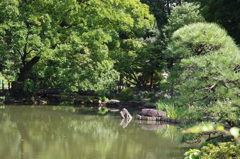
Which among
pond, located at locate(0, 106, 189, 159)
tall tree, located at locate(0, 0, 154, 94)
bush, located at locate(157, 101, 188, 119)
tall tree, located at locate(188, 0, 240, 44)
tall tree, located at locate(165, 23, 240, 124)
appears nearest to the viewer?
tall tree, located at locate(165, 23, 240, 124)

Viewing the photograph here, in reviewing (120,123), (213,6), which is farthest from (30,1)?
(213,6)

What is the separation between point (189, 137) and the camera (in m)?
5.73

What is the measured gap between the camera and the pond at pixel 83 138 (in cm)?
663

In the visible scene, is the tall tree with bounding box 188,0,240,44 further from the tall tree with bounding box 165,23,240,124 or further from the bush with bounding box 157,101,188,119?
the tall tree with bounding box 165,23,240,124

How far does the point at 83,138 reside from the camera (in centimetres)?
830

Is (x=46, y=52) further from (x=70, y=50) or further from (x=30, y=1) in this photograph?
(x=30, y=1)

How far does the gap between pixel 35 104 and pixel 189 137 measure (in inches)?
485

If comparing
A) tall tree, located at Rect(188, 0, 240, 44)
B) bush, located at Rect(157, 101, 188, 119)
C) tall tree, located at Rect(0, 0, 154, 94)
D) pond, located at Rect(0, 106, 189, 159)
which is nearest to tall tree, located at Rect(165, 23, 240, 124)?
pond, located at Rect(0, 106, 189, 159)

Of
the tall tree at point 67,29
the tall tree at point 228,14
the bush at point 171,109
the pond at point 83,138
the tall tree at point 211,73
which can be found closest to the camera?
the tall tree at point 211,73

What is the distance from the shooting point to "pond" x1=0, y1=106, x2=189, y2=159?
6632 millimetres

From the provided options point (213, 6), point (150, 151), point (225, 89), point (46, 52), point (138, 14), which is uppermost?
point (138, 14)

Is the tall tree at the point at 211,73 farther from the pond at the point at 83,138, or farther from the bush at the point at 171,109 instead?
the bush at the point at 171,109

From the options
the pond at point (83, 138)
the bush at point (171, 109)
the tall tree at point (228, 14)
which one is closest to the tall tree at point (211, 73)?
the pond at point (83, 138)

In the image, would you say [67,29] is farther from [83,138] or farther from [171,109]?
[83,138]
